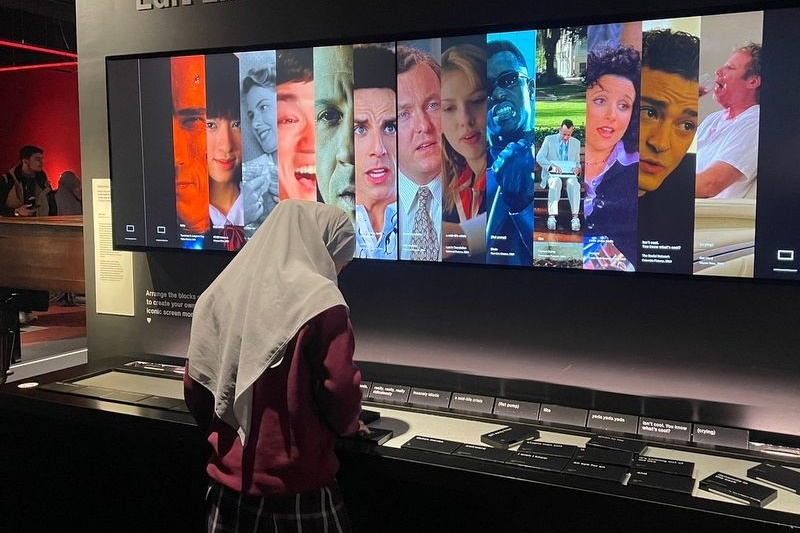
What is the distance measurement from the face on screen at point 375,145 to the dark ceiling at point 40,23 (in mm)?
5588

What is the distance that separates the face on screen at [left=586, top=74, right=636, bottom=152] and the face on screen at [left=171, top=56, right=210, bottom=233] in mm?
1541

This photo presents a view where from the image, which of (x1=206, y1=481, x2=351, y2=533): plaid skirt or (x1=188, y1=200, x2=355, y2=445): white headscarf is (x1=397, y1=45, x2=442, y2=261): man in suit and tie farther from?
(x1=206, y1=481, x2=351, y2=533): plaid skirt

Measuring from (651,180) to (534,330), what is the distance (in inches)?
27.2

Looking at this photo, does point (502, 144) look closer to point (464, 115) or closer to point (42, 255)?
point (464, 115)

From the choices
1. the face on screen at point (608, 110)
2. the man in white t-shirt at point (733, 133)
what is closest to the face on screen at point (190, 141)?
the face on screen at point (608, 110)

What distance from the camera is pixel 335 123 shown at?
2840 millimetres

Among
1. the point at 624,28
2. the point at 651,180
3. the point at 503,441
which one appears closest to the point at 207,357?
the point at 503,441

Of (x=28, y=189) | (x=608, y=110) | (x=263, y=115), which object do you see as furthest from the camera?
(x=28, y=189)

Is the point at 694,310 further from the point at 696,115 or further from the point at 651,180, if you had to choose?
the point at 696,115

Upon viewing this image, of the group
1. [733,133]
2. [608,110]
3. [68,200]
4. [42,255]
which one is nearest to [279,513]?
[608,110]
